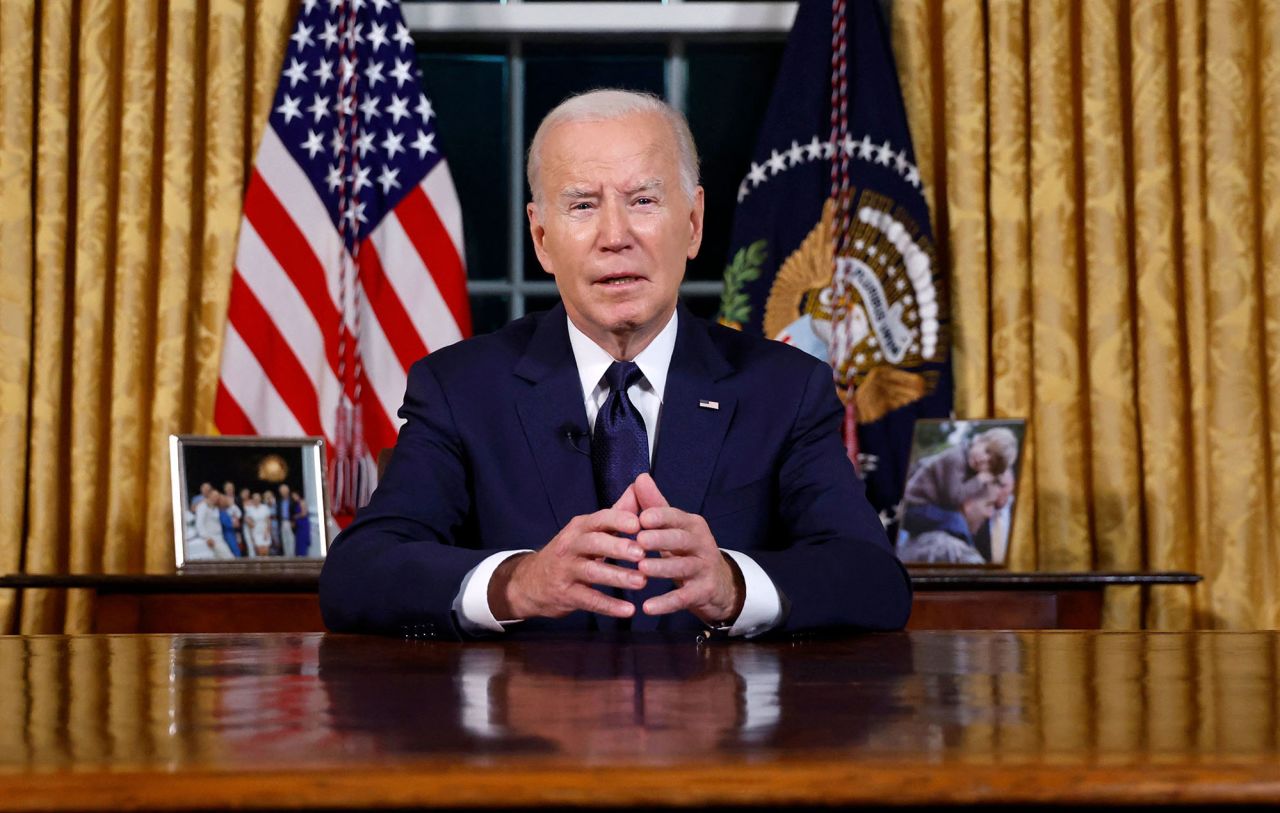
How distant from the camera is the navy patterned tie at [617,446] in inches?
71.2

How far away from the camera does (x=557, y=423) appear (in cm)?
186

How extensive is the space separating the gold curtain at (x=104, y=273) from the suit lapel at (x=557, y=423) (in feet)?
5.27

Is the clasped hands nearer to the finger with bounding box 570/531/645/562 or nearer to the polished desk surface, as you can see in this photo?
the finger with bounding box 570/531/645/562

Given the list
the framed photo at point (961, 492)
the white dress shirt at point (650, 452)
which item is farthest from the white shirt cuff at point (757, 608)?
the framed photo at point (961, 492)

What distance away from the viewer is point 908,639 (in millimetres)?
1422

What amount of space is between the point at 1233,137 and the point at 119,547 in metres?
2.76

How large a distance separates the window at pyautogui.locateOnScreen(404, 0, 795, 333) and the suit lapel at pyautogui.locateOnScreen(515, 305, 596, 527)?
6.00 ft

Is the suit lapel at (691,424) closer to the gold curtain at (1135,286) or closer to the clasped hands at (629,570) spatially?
the clasped hands at (629,570)

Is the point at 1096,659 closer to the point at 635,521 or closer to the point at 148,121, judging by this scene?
the point at 635,521

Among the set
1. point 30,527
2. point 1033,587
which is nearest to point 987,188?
point 1033,587

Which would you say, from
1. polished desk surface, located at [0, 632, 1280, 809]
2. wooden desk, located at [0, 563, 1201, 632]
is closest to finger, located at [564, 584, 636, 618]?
polished desk surface, located at [0, 632, 1280, 809]

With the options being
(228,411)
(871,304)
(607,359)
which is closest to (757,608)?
(607,359)

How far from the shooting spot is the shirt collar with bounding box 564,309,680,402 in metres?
1.94

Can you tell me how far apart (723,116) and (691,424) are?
2046 mm
